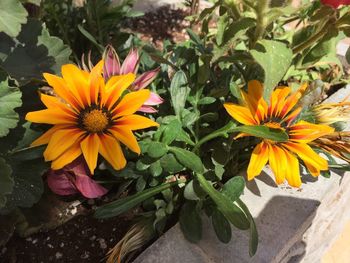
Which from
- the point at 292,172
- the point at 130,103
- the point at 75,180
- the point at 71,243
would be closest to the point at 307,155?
the point at 292,172

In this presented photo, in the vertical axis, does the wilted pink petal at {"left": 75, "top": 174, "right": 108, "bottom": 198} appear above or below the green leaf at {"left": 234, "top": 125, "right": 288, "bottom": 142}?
below

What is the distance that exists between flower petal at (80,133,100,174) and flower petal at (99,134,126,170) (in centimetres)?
2

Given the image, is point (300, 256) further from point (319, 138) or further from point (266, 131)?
point (266, 131)

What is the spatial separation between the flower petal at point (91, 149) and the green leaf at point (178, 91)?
33 centimetres

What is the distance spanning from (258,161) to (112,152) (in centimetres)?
36

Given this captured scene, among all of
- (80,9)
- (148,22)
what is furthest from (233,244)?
(148,22)

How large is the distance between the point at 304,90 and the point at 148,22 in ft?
3.60

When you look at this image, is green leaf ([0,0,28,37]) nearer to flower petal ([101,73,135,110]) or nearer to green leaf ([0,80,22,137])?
green leaf ([0,80,22,137])

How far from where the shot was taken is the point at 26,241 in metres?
1.20

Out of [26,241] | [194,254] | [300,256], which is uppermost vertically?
[194,254]

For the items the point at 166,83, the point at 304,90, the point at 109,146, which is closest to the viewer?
the point at 109,146

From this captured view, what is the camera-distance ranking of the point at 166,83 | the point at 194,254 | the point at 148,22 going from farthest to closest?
1. the point at 148,22
2. the point at 166,83
3. the point at 194,254

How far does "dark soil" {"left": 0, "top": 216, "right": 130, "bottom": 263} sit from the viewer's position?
117cm

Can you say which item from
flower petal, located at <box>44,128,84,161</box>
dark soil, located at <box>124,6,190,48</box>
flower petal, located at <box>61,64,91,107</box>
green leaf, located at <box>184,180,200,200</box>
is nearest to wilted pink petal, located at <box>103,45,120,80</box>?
flower petal, located at <box>61,64,91,107</box>
